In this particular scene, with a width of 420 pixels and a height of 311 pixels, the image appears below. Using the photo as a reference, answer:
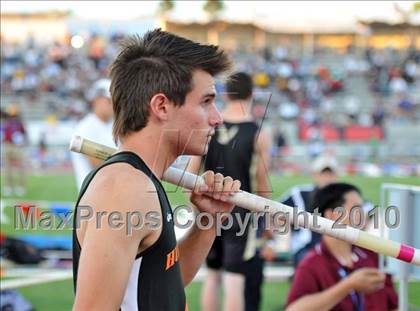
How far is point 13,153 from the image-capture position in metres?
17.7

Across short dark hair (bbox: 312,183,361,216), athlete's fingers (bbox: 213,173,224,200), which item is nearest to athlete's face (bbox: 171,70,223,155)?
athlete's fingers (bbox: 213,173,224,200)

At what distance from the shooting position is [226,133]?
214 inches

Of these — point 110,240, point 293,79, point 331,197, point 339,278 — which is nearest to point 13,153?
point 331,197

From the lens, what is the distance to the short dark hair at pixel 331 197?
4.00m

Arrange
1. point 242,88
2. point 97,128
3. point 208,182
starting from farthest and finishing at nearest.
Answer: point 97,128 < point 242,88 < point 208,182

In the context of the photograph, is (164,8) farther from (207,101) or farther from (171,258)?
(171,258)

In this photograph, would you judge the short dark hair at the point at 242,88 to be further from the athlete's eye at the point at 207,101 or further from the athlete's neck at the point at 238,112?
the athlete's eye at the point at 207,101

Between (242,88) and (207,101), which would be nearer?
(207,101)

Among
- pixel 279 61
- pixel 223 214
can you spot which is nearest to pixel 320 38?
pixel 279 61

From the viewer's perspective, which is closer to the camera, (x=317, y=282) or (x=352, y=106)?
(x=317, y=282)

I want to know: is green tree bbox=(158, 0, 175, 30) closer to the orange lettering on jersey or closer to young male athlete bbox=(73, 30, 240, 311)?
young male athlete bbox=(73, 30, 240, 311)

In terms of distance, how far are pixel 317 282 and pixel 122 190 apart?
206 cm

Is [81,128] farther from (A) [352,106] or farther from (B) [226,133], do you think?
(A) [352,106]

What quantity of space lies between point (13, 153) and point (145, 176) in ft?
53.3
